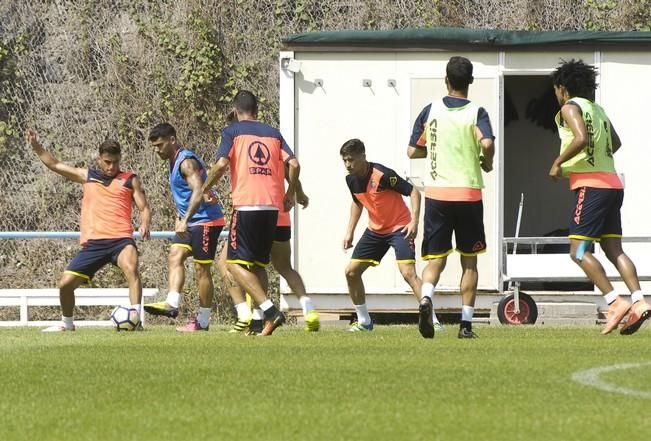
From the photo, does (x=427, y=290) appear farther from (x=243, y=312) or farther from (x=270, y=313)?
(x=243, y=312)

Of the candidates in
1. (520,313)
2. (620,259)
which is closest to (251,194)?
(620,259)

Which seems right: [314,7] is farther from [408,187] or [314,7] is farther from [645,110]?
[408,187]

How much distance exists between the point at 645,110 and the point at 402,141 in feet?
9.16

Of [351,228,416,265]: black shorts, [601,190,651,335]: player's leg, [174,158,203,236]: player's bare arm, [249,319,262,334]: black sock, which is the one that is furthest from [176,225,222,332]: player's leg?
[601,190,651,335]: player's leg

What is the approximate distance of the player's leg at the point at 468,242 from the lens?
10.5 metres

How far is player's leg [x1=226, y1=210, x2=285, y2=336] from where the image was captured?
11070mm

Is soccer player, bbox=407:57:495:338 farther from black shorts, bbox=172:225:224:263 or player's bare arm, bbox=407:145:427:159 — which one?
black shorts, bbox=172:225:224:263

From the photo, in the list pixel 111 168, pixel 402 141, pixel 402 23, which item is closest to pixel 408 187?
pixel 111 168

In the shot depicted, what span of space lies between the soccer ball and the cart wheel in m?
4.29

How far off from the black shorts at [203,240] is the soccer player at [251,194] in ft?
5.58

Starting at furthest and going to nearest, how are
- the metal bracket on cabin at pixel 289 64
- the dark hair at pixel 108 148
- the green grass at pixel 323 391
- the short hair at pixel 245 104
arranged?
1. the metal bracket on cabin at pixel 289 64
2. the dark hair at pixel 108 148
3. the short hair at pixel 245 104
4. the green grass at pixel 323 391

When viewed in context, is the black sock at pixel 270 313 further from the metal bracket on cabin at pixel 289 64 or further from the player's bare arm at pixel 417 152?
the metal bracket on cabin at pixel 289 64

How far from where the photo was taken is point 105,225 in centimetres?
1285

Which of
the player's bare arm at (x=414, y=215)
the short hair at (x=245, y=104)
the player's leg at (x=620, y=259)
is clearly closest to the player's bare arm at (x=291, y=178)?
the short hair at (x=245, y=104)
